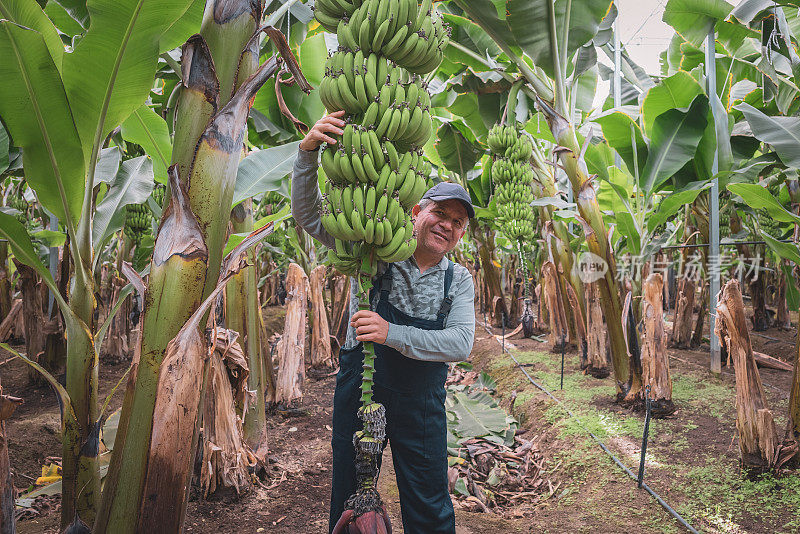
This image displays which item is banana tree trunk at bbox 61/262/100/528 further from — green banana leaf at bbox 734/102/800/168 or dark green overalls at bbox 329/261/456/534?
green banana leaf at bbox 734/102/800/168

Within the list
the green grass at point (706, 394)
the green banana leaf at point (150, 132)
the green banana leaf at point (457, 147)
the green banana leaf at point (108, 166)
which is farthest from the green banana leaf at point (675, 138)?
the green banana leaf at point (108, 166)

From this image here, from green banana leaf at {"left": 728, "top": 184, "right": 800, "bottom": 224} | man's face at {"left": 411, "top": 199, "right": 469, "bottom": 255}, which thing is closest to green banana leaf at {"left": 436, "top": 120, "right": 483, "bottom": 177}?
green banana leaf at {"left": 728, "top": 184, "right": 800, "bottom": 224}

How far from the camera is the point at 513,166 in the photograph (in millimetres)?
4305

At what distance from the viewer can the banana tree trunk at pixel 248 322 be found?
2.83 meters

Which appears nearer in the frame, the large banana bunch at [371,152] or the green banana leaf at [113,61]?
the large banana bunch at [371,152]

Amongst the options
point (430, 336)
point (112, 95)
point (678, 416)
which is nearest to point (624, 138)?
point (678, 416)

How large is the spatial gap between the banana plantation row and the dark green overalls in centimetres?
43

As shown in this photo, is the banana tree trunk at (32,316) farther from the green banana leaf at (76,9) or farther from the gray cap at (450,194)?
the gray cap at (450,194)

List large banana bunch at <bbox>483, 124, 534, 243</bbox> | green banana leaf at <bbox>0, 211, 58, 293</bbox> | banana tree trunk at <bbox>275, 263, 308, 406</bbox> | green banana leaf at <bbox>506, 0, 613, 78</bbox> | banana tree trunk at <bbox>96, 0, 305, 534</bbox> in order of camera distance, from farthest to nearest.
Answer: large banana bunch at <bbox>483, 124, 534, 243</bbox> < banana tree trunk at <bbox>275, 263, 308, 406</bbox> < green banana leaf at <bbox>506, 0, 613, 78</bbox> < green banana leaf at <bbox>0, 211, 58, 293</bbox> < banana tree trunk at <bbox>96, 0, 305, 534</bbox>

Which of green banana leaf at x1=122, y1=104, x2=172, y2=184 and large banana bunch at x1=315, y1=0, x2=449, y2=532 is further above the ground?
green banana leaf at x1=122, y1=104, x2=172, y2=184

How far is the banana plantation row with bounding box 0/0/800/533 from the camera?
1.31 metres

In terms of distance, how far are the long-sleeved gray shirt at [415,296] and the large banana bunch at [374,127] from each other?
0.20 m

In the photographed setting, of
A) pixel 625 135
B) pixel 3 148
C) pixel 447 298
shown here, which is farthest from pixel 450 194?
pixel 625 135

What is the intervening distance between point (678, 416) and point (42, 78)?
13.5 ft
